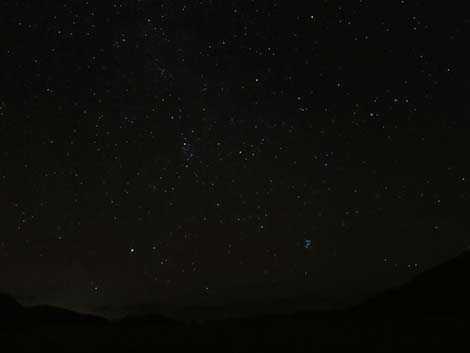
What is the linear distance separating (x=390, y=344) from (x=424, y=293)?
6611 cm

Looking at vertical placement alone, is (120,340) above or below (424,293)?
below

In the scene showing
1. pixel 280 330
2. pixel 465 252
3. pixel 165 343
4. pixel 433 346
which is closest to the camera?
pixel 433 346

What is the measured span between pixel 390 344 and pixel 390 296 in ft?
221

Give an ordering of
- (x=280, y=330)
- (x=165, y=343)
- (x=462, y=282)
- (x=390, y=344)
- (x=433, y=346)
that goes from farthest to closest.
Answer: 1. (x=462, y=282)
2. (x=280, y=330)
3. (x=165, y=343)
4. (x=390, y=344)
5. (x=433, y=346)

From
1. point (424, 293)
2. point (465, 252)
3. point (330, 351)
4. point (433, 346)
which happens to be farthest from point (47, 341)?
point (465, 252)

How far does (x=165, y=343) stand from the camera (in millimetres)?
15203

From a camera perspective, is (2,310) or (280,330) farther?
(2,310)

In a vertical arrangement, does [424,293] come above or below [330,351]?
above

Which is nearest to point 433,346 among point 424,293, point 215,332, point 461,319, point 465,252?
point 461,319

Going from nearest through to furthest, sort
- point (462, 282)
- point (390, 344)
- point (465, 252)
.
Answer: point (390, 344), point (462, 282), point (465, 252)

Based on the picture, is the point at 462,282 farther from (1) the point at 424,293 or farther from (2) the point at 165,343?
(2) the point at 165,343

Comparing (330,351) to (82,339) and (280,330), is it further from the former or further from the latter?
(82,339)

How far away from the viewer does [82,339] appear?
682 inches

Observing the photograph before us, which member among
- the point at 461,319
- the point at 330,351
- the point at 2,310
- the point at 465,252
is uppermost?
the point at 465,252
